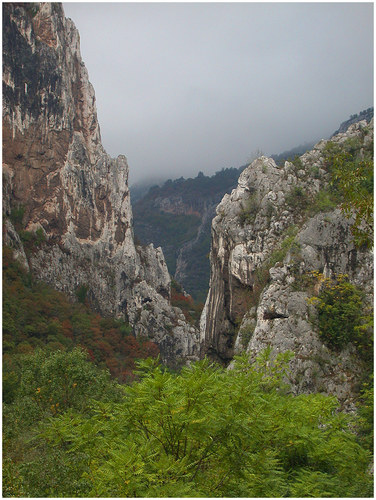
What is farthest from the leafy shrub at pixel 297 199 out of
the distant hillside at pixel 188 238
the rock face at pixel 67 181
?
the distant hillside at pixel 188 238

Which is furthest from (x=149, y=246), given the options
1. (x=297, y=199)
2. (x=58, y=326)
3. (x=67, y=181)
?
(x=297, y=199)

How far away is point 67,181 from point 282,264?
6386cm

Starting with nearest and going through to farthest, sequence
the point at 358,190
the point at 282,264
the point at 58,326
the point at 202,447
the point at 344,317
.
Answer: the point at 202,447
the point at 358,190
the point at 344,317
the point at 282,264
the point at 58,326

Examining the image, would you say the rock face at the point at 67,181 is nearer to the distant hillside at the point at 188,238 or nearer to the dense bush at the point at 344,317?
the distant hillside at the point at 188,238

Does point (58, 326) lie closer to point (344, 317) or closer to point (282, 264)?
point (282, 264)

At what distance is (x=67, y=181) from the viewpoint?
8225 cm

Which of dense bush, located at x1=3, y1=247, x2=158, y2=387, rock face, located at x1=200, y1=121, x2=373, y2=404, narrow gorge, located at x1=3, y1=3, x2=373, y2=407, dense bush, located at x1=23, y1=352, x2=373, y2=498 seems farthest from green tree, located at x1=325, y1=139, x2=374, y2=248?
dense bush, located at x1=3, y1=247, x2=158, y2=387

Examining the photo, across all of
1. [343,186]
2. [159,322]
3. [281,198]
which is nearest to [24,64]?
[159,322]

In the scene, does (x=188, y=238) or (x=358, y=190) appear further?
(x=188, y=238)

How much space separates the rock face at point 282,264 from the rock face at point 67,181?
47074mm

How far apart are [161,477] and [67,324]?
6839 cm

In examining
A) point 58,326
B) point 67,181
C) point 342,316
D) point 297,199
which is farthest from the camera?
point 67,181

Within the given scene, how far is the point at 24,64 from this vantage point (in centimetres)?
7725

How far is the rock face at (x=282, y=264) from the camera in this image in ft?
74.7
